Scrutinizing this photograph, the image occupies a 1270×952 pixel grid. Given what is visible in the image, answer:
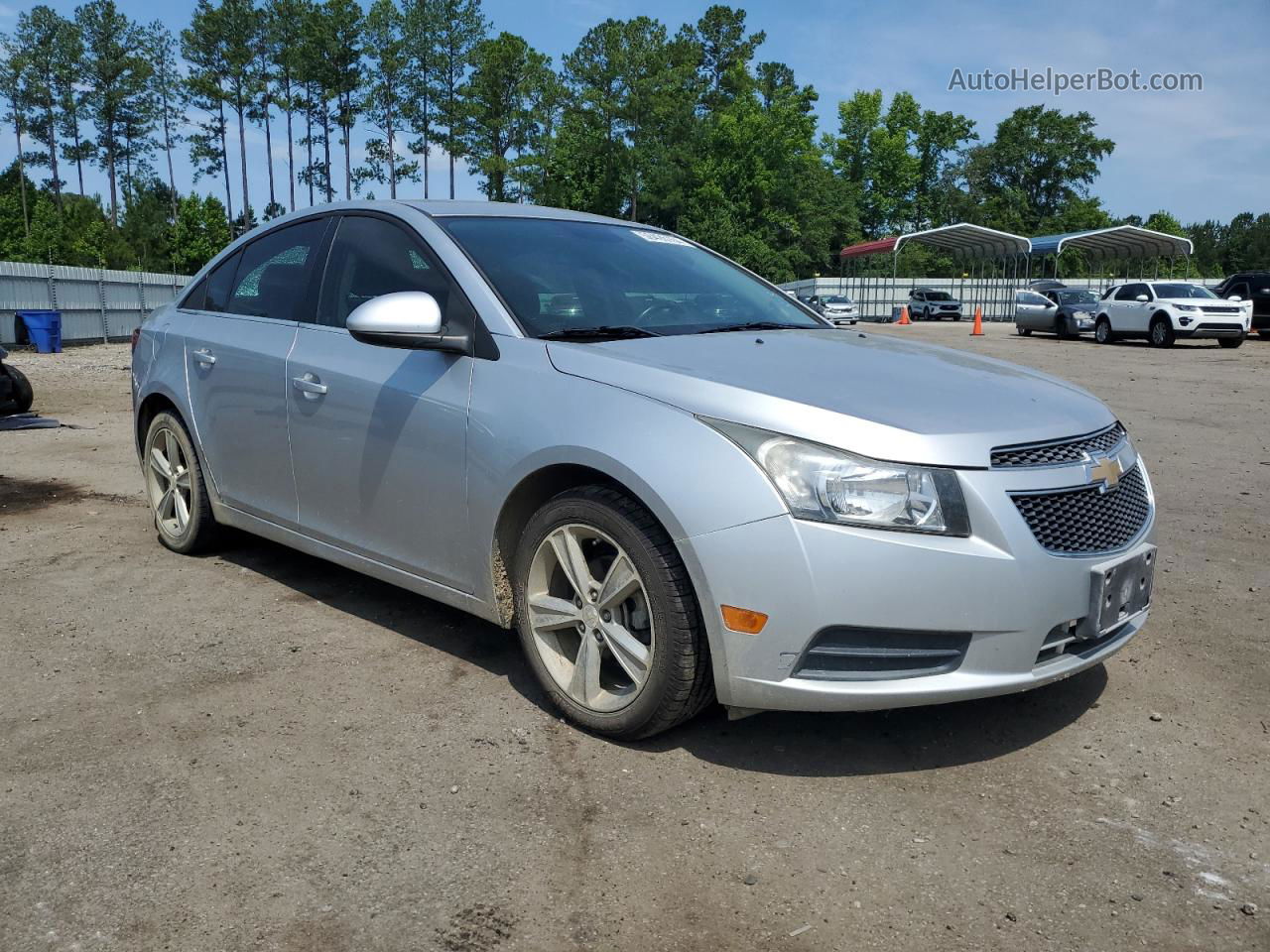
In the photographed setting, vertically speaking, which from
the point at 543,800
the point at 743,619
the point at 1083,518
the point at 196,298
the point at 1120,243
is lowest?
the point at 543,800

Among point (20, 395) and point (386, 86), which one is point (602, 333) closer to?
point (20, 395)

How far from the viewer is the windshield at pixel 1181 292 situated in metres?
25.5

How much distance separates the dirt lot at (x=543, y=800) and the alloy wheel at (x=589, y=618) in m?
0.18

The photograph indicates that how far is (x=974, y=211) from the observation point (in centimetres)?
9094

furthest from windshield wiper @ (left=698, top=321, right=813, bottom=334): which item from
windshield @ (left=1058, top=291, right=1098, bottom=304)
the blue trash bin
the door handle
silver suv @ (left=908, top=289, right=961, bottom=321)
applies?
silver suv @ (left=908, top=289, right=961, bottom=321)

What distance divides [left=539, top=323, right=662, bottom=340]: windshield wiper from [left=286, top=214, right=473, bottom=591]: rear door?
326 mm

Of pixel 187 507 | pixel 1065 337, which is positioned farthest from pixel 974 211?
pixel 187 507

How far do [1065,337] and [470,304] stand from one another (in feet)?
98.4

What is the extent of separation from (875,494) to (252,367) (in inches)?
112

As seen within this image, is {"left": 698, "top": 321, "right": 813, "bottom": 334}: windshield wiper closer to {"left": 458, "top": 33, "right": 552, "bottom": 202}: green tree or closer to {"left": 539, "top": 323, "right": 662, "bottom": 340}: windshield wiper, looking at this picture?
{"left": 539, "top": 323, "right": 662, "bottom": 340}: windshield wiper

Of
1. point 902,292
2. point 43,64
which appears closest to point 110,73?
point 43,64

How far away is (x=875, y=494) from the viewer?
2.82m

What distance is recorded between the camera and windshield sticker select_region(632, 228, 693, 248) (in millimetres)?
4582

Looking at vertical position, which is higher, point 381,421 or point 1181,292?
point 1181,292
